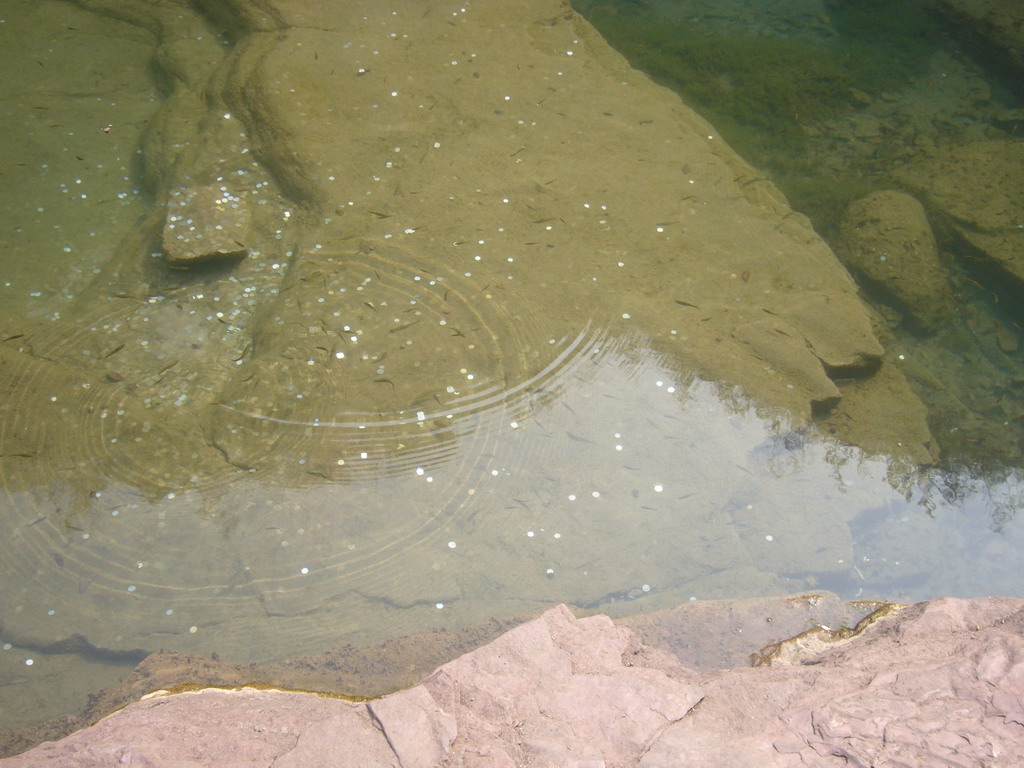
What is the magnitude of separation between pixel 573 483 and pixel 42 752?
205 cm


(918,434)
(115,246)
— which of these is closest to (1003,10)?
(918,434)

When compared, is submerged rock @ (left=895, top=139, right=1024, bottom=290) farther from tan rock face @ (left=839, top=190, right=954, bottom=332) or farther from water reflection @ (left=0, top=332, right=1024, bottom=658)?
water reflection @ (left=0, top=332, right=1024, bottom=658)

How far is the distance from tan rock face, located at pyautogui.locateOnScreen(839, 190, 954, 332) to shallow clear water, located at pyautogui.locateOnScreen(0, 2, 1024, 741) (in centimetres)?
125

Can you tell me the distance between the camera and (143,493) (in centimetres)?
313

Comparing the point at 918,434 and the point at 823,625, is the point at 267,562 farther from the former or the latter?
the point at 918,434

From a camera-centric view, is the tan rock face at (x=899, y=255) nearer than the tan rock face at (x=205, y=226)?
No

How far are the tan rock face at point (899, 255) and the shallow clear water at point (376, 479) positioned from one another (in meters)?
1.25

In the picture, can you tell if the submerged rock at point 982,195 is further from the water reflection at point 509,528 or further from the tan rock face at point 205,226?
the tan rock face at point 205,226

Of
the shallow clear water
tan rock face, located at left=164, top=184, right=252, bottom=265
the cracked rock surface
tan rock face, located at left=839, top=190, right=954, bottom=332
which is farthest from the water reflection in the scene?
tan rock face, located at left=839, top=190, right=954, bottom=332

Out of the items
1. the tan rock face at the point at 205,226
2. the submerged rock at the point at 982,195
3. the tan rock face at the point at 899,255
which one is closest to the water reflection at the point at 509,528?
the tan rock face at the point at 205,226

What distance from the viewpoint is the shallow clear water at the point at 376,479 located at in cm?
292

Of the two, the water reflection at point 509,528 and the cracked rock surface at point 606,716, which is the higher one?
the cracked rock surface at point 606,716

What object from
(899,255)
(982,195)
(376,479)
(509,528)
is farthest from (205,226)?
(982,195)

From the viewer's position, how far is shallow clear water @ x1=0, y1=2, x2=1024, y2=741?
2.92 m
